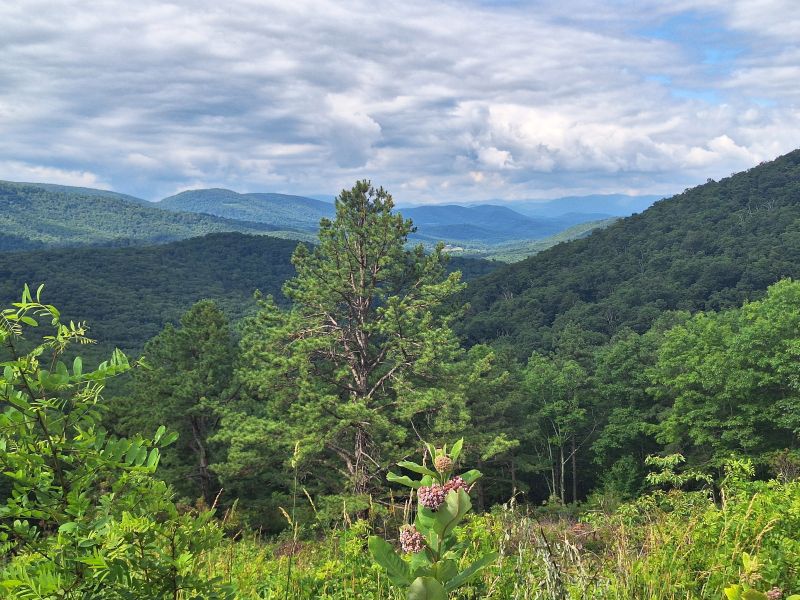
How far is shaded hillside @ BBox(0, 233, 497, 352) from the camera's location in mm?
115312

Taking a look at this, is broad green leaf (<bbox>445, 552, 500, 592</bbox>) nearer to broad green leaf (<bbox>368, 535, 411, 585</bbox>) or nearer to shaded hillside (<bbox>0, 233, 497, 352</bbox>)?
broad green leaf (<bbox>368, 535, 411, 585</bbox>)

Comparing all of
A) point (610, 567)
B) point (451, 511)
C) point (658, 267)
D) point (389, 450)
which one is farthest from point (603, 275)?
point (451, 511)

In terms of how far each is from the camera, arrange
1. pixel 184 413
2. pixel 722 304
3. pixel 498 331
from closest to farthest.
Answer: pixel 184 413
pixel 722 304
pixel 498 331

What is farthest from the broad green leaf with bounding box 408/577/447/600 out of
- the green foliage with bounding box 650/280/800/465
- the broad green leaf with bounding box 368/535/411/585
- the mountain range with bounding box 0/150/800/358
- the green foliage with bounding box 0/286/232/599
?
the mountain range with bounding box 0/150/800/358

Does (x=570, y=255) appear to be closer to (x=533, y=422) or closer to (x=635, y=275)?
(x=635, y=275)

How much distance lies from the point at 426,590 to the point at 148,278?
16503 centimetres

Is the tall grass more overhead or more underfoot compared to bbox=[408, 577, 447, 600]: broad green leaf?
more underfoot

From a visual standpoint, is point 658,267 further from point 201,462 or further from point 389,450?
point 201,462

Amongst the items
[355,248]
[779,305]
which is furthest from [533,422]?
[355,248]

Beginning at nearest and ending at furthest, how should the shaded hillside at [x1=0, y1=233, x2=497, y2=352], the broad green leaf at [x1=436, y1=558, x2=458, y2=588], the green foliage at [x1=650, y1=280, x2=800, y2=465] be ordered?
the broad green leaf at [x1=436, y1=558, x2=458, y2=588]
the green foliage at [x1=650, y1=280, x2=800, y2=465]
the shaded hillside at [x1=0, y1=233, x2=497, y2=352]

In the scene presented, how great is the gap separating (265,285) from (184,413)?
14905 cm

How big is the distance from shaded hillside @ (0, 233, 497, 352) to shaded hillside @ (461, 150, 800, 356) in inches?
1826

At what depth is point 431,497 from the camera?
1.29 metres

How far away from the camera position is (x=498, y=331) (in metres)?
76.7
